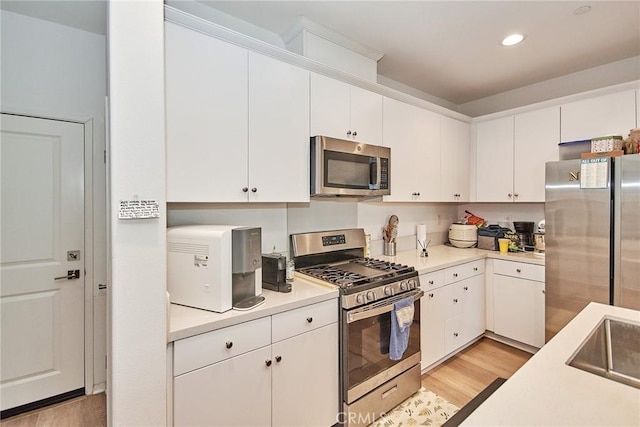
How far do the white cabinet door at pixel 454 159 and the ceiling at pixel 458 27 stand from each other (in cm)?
54

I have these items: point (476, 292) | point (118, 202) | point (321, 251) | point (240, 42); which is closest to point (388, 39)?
point (240, 42)

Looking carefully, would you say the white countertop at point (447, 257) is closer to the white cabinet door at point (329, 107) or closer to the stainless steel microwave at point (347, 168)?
the stainless steel microwave at point (347, 168)

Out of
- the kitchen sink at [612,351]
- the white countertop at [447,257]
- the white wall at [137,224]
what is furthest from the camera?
the white countertop at [447,257]

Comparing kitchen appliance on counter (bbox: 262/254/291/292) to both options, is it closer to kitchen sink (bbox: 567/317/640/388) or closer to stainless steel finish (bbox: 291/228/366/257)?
stainless steel finish (bbox: 291/228/366/257)

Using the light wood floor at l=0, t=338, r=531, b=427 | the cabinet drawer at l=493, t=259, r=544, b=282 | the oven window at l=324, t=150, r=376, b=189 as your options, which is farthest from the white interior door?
the cabinet drawer at l=493, t=259, r=544, b=282

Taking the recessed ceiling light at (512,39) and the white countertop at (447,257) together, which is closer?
the recessed ceiling light at (512,39)

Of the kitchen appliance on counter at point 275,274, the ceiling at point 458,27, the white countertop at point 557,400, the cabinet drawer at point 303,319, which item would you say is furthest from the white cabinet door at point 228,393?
the ceiling at point 458,27

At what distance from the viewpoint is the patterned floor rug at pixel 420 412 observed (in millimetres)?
1951

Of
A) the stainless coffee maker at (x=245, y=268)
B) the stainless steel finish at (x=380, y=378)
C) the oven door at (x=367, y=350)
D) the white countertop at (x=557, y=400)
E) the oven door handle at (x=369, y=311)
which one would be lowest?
the stainless steel finish at (x=380, y=378)

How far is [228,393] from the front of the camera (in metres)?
1.40

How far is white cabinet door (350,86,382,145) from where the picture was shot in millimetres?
2303

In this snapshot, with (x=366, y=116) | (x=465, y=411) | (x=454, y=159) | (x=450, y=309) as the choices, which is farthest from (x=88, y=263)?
(x=454, y=159)

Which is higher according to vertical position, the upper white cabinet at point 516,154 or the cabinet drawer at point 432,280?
the upper white cabinet at point 516,154

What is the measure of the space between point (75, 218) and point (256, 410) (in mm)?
1890
